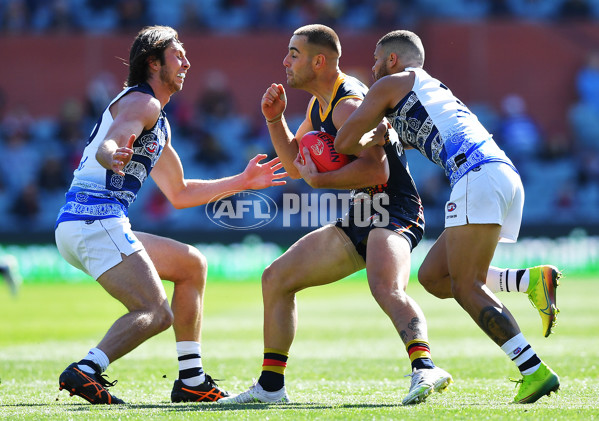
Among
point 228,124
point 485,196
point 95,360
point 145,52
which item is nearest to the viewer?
point 485,196

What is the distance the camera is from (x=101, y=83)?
27.0 meters

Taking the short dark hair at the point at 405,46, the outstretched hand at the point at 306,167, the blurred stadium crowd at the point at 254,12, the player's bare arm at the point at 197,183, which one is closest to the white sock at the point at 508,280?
the outstretched hand at the point at 306,167

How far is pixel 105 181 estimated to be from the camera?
6.84 m

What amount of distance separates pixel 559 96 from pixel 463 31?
3432 millimetres

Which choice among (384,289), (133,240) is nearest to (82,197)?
(133,240)

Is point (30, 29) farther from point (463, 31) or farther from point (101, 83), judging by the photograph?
point (463, 31)

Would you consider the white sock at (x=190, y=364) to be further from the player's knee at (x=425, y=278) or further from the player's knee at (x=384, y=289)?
the player's knee at (x=425, y=278)

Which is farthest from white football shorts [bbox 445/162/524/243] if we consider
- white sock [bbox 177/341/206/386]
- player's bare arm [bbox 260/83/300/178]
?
white sock [bbox 177/341/206/386]

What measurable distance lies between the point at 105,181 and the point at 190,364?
153 centimetres

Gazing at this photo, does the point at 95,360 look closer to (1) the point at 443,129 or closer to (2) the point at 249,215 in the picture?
(1) the point at 443,129

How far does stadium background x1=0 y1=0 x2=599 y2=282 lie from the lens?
26.0 meters

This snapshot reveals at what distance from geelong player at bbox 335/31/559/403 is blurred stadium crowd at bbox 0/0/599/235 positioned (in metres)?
16.6

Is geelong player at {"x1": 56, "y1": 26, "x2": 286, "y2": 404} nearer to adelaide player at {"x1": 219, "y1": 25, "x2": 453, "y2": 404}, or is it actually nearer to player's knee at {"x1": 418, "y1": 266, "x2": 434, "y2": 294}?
adelaide player at {"x1": 219, "y1": 25, "x2": 453, "y2": 404}

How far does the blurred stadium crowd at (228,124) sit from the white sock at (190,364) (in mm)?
16565
